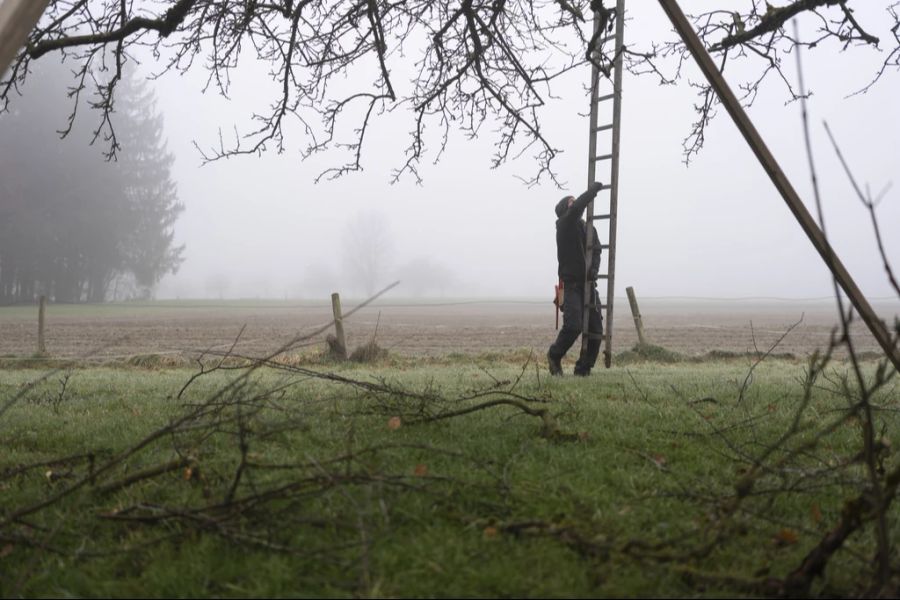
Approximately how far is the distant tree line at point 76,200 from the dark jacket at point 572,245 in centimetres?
4045

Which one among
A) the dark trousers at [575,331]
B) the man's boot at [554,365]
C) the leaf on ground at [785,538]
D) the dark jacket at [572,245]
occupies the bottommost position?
the leaf on ground at [785,538]

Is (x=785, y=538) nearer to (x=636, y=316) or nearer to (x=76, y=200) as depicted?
(x=636, y=316)

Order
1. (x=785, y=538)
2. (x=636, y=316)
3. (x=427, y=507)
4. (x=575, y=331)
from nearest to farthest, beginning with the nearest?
(x=785, y=538) < (x=427, y=507) < (x=575, y=331) < (x=636, y=316)

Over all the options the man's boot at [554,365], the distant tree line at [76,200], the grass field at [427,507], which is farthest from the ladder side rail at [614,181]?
the distant tree line at [76,200]

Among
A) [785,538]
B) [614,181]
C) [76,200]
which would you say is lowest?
[785,538]

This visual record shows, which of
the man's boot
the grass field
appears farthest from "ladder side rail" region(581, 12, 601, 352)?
the grass field

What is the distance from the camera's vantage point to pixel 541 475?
3.00 metres

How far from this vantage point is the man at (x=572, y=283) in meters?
8.17

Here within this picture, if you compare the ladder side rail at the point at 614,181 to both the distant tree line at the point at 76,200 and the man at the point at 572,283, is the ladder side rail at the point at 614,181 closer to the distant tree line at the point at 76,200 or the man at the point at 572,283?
the man at the point at 572,283

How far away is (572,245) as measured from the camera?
826cm

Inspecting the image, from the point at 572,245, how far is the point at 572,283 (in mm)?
502

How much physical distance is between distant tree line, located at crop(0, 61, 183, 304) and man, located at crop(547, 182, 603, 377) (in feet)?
133

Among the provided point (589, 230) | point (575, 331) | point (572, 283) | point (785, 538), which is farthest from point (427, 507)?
point (589, 230)

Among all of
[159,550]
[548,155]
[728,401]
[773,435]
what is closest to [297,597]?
[159,550]
